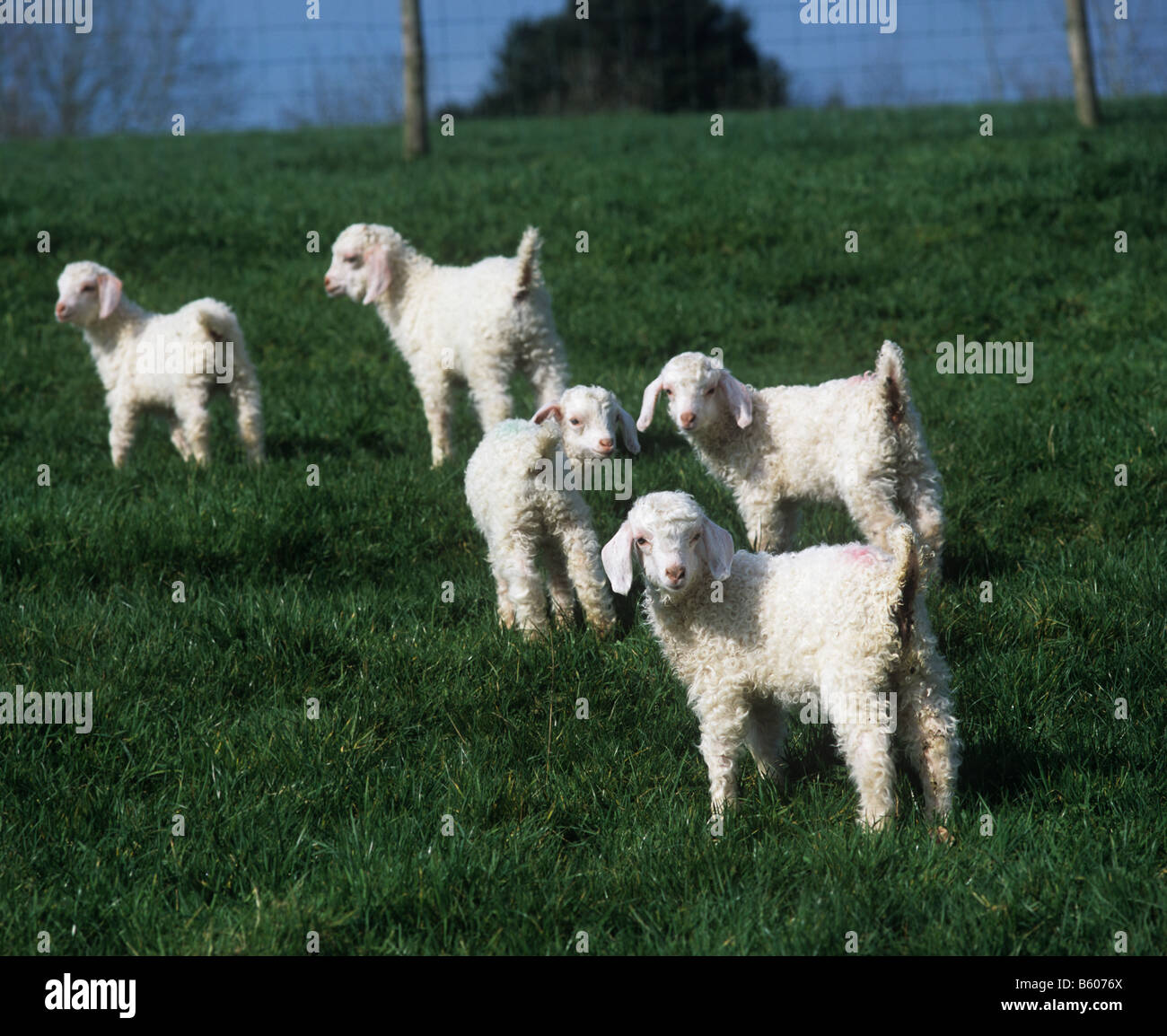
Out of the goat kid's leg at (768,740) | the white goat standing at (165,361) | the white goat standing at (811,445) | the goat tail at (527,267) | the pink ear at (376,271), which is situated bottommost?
the goat kid's leg at (768,740)

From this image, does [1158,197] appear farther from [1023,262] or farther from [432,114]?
[432,114]

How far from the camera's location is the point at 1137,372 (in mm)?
7867

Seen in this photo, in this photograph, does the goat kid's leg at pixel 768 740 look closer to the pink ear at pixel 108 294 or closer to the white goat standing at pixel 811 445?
the white goat standing at pixel 811 445

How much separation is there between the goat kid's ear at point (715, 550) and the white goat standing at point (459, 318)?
333cm

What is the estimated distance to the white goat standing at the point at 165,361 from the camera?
7.09 m

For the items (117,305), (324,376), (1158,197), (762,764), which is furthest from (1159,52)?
(762,764)

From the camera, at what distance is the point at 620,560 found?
385cm

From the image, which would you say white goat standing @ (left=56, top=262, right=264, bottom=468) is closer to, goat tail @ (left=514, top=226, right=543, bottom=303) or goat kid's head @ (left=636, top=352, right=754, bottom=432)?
goat tail @ (left=514, top=226, right=543, bottom=303)

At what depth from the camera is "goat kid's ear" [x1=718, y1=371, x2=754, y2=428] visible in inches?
210

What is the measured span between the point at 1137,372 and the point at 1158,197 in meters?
4.54

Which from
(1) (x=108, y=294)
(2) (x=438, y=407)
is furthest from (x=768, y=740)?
(1) (x=108, y=294)

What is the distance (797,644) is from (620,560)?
63 centimetres

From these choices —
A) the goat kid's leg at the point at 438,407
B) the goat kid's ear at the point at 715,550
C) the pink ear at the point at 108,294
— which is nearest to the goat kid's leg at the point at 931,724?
the goat kid's ear at the point at 715,550

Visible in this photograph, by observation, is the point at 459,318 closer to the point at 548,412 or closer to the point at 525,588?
the point at 548,412
